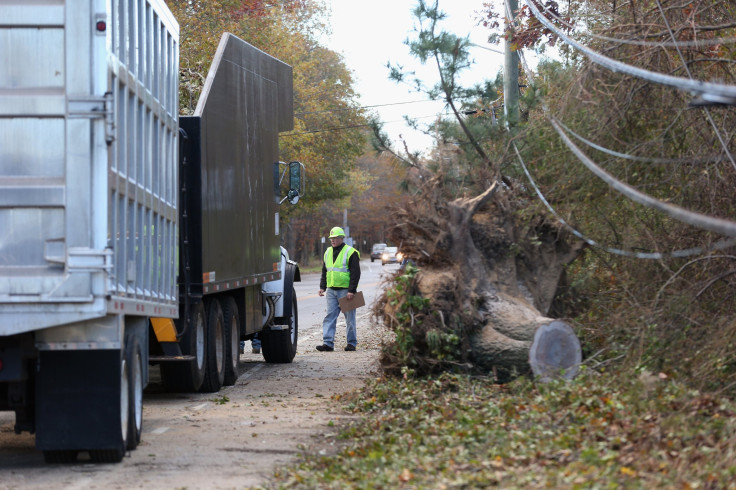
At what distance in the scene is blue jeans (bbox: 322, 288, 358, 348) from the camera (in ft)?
53.1

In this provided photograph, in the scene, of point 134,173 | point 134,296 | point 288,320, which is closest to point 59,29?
point 134,173

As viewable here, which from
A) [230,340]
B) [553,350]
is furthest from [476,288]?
[230,340]

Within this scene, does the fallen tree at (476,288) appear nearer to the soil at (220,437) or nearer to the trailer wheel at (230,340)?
the soil at (220,437)

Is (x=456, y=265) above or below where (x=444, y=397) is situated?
above

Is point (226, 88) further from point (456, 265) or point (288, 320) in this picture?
point (288, 320)

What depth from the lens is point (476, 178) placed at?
433 inches

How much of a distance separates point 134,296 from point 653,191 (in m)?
4.87

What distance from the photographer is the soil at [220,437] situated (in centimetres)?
692

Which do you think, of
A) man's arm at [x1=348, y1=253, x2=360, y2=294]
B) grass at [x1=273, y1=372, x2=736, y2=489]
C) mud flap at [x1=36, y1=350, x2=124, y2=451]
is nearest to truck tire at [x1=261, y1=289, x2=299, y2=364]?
man's arm at [x1=348, y1=253, x2=360, y2=294]

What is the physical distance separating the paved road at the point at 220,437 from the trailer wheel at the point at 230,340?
171mm

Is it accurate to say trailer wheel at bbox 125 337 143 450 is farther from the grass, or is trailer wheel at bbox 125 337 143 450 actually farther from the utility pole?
the utility pole

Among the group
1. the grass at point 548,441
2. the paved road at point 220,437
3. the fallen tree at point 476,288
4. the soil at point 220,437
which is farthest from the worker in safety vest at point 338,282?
the grass at point 548,441

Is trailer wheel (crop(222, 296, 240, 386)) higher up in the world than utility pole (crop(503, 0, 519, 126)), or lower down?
lower down

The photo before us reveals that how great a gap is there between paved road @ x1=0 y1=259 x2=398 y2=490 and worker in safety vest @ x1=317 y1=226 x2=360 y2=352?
2303mm
